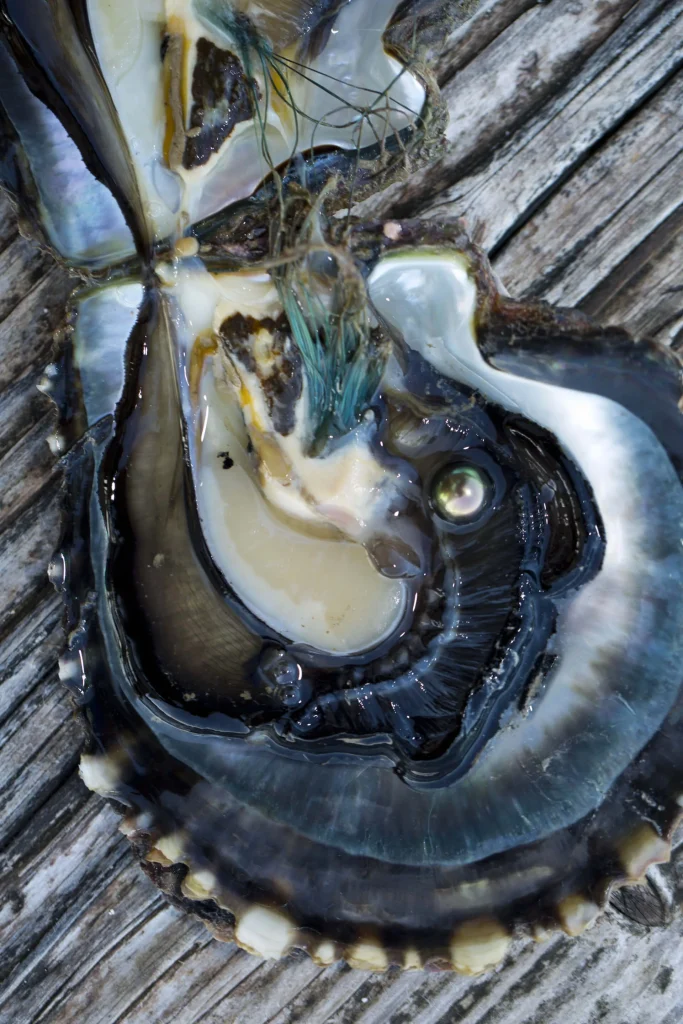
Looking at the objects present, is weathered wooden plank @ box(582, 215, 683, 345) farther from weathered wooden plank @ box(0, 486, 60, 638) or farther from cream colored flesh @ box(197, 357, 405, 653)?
weathered wooden plank @ box(0, 486, 60, 638)

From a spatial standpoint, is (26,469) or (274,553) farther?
(26,469)

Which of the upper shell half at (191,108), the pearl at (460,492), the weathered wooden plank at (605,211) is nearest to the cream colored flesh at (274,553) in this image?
the pearl at (460,492)

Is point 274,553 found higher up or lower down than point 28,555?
higher up

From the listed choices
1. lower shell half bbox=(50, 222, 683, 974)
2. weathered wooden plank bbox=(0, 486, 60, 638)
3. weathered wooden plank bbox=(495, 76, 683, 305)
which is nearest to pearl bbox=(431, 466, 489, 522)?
lower shell half bbox=(50, 222, 683, 974)

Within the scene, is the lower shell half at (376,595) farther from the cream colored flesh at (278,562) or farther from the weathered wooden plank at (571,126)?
the weathered wooden plank at (571,126)

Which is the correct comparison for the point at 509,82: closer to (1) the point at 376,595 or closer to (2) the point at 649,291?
(2) the point at 649,291

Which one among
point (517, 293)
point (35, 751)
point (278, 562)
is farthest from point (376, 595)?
point (35, 751)

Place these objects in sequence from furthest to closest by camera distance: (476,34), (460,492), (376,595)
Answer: (476,34) → (376,595) → (460,492)
